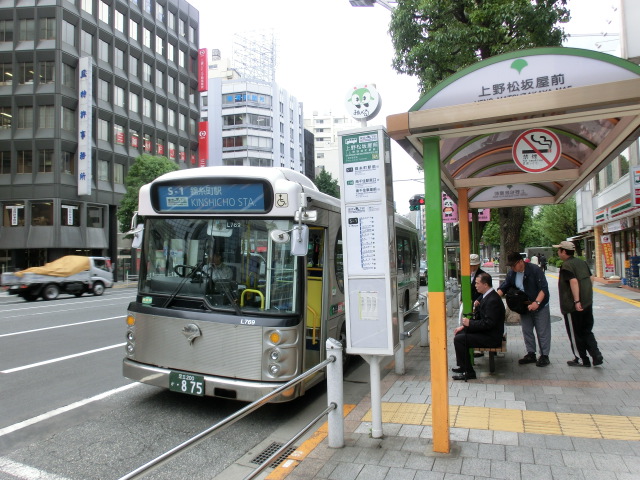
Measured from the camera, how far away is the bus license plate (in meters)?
4.99

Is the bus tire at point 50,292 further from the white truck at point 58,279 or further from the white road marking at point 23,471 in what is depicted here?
the white road marking at point 23,471

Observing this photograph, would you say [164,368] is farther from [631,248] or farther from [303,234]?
[631,248]

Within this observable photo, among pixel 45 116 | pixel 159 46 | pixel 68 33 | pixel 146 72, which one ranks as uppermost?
pixel 159 46

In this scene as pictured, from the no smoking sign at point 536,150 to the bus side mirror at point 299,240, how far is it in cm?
237

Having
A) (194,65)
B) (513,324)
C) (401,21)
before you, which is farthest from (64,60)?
(513,324)

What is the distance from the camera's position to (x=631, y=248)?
19.6 meters

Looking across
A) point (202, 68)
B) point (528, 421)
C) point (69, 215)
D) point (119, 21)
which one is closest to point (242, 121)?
point (202, 68)

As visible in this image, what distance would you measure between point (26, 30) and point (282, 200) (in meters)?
39.7

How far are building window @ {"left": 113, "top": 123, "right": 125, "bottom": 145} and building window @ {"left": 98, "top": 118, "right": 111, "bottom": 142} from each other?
0.53 metres

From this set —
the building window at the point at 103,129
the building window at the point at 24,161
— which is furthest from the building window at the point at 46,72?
the building window at the point at 24,161

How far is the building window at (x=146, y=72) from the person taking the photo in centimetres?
4278

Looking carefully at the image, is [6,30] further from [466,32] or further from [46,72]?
[466,32]

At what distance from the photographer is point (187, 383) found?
5055 mm

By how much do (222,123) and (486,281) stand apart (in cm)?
6921
